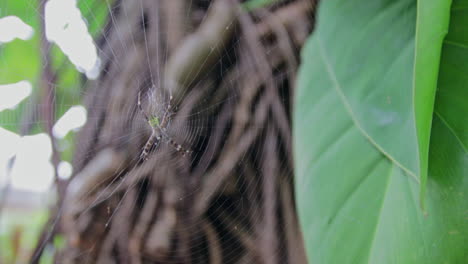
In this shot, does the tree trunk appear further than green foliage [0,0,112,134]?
Yes

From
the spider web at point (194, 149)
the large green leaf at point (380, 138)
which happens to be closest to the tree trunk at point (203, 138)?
the spider web at point (194, 149)

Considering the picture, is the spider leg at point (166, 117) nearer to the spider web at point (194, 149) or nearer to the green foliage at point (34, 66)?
the spider web at point (194, 149)

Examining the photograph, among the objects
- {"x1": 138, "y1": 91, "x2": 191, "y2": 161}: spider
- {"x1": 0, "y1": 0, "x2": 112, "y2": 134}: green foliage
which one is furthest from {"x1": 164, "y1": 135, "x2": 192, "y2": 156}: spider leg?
{"x1": 0, "y1": 0, "x2": 112, "y2": 134}: green foliage

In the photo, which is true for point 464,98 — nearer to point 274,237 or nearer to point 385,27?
point 385,27

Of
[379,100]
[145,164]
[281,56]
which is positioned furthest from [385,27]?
[145,164]

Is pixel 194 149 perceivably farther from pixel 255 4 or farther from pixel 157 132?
pixel 255 4

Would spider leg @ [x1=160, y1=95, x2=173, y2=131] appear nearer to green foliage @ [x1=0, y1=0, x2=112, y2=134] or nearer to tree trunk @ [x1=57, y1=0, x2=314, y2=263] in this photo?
tree trunk @ [x1=57, y1=0, x2=314, y2=263]
